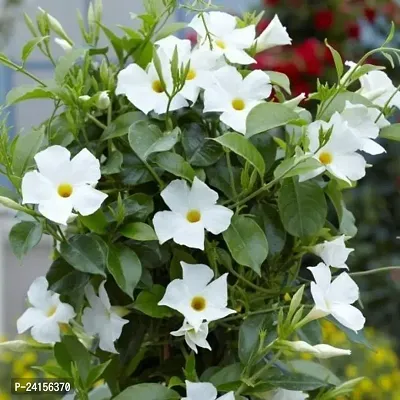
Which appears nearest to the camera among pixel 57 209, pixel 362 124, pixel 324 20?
pixel 57 209

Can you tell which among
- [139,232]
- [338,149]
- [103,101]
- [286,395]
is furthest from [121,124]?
[286,395]

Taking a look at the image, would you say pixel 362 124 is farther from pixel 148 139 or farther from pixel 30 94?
pixel 30 94

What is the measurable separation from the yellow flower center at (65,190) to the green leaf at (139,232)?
3.0 inches

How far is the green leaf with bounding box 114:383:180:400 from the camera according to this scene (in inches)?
31.3

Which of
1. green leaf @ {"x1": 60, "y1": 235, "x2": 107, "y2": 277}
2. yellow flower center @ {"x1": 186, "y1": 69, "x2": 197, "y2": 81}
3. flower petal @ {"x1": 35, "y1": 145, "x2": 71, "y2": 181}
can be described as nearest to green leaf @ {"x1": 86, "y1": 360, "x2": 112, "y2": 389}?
green leaf @ {"x1": 60, "y1": 235, "x2": 107, "y2": 277}

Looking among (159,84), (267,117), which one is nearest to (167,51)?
(159,84)

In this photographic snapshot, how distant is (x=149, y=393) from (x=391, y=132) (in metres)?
0.38

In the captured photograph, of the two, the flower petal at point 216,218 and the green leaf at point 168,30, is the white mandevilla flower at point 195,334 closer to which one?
the flower petal at point 216,218

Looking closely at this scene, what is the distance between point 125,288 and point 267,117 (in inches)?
8.7

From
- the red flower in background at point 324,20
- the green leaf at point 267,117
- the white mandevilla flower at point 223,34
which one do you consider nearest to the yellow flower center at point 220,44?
the white mandevilla flower at point 223,34

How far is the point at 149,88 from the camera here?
Answer: 843 mm

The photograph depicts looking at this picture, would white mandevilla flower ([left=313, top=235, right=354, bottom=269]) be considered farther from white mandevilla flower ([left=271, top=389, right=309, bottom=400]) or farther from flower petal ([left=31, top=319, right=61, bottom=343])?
flower petal ([left=31, top=319, right=61, bottom=343])

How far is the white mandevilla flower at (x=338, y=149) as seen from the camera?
0.80 m

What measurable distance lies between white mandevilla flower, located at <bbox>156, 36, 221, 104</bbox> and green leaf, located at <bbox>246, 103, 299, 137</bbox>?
0.07 meters
